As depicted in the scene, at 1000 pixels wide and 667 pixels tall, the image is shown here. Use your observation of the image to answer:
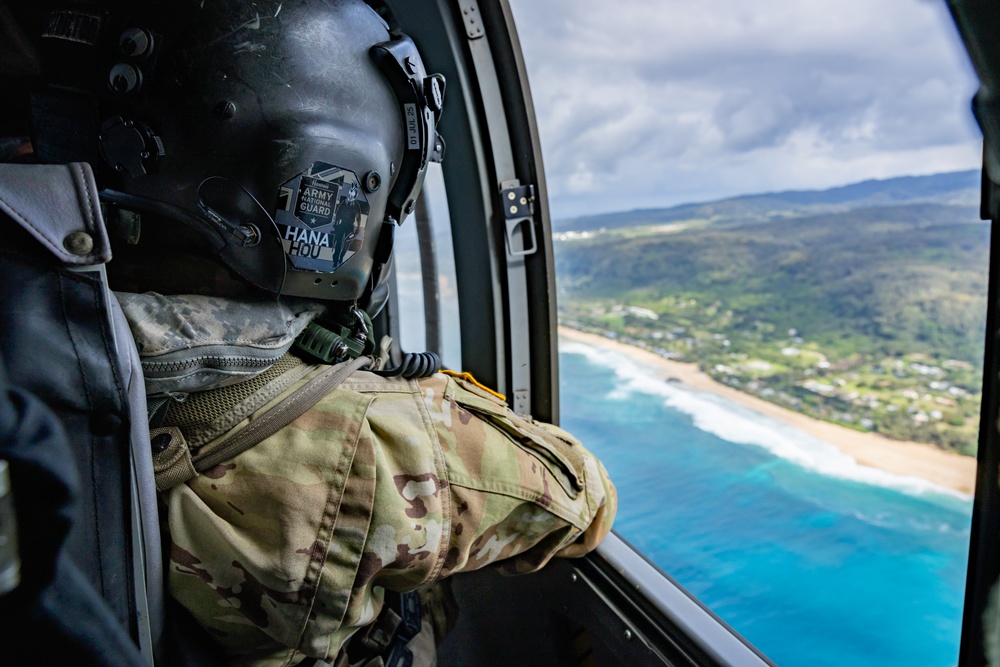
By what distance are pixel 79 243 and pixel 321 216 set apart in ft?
1.62

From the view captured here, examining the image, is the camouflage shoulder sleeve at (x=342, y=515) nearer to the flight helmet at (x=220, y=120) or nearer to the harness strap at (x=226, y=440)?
the harness strap at (x=226, y=440)

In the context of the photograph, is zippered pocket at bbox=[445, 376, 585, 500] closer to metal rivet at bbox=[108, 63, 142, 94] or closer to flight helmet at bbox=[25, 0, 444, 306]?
flight helmet at bbox=[25, 0, 444, 306]

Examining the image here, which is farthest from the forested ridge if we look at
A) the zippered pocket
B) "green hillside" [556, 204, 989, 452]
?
the zippered pocket

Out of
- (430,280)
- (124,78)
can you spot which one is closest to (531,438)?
(124,78)

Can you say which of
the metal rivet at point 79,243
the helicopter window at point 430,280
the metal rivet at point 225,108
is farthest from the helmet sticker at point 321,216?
the helicopter window at point 430,280

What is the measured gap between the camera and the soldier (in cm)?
96

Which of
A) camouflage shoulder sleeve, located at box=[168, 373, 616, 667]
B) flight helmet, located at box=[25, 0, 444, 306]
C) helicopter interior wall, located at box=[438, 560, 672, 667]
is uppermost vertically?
flight helmet, located at box=[25, 0, 444, 306]

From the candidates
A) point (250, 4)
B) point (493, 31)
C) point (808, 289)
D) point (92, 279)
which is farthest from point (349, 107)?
point (808, 289)

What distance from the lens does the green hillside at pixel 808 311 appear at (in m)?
1.45

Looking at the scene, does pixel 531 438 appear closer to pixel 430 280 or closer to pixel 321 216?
pixel 321 216

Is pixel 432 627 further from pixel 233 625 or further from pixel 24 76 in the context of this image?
pixel 24 76

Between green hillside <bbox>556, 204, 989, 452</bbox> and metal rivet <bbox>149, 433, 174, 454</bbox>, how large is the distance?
1.26 m

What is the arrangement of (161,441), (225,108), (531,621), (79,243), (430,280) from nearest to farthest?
(79,243), (161,441), (225,108), (531,621), (430,280)

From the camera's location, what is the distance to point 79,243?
2.35 feet
